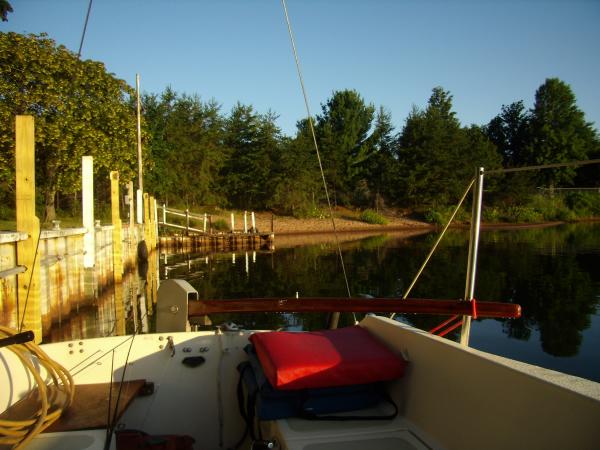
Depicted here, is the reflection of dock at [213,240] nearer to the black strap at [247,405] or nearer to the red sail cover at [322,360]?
the black strap at [247,405]

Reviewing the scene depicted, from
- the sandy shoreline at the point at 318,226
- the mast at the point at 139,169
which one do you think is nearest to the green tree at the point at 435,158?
the sandy shoreline at the point at 318,226

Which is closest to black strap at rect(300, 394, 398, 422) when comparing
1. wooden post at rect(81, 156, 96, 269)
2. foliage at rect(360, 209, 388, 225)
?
wooden post at rect(81, 156, 96, 269)

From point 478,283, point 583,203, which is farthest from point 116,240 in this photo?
point 583,203

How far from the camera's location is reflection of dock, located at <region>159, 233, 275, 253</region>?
2938 cm

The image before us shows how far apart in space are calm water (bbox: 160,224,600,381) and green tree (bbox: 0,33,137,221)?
567 centimetres

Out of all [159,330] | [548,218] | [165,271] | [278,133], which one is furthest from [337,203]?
[159,330]

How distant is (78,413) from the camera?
242 cm

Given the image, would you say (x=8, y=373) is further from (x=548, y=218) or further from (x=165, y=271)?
(x=548, y=218)

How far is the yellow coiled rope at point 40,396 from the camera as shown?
2096 mm

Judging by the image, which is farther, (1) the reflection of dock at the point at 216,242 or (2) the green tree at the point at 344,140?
(2) the green tree at the point at 344,140

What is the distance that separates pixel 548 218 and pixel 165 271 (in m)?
43.7

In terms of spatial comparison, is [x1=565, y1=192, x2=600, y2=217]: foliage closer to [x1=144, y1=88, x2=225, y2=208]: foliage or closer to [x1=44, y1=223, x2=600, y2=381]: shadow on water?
[x1=44, y1=223, x2=600, y2=381]: shadow on water

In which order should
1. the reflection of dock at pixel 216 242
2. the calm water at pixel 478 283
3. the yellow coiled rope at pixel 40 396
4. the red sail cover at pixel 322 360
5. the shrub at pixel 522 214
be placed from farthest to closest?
the shrub at pixel 522 214 < the reflection of dock at pixel 216 242 < the calm water at pixel 478 283 < the red sail cover at pixel 322 360 < the yellow coiled rope at pixel 40 396

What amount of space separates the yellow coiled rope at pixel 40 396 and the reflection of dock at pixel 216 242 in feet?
86.6
